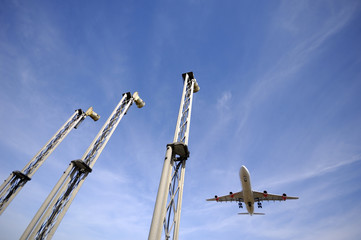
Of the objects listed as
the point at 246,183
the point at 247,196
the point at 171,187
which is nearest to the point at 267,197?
the point at 247,196

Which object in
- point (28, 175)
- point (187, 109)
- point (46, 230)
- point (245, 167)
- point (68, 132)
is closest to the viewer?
point (187, 109)

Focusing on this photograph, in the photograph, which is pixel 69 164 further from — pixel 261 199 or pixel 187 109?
pixel 261 199

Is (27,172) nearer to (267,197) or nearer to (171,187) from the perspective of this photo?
(171,187)

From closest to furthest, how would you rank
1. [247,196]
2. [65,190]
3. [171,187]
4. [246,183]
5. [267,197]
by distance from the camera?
[171,187]
[65,190]
[246,183]
[247,196]
[267,197]

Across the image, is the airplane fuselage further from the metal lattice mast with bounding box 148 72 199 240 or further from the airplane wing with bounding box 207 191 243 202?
the metal lattice mast with bounding box 148 72 199 240

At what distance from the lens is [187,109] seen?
1331 cm

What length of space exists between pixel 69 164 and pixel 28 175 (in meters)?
10.6

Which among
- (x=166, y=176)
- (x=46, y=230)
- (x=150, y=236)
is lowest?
(x=150, y=236)

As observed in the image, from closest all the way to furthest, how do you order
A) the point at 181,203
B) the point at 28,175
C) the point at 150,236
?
the point at 150,236, the point at 181,203, the point at 28,175

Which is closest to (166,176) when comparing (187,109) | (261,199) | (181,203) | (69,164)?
(181,203)

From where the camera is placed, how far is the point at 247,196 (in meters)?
37.6

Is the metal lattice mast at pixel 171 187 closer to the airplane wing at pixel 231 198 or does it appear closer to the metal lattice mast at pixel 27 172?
the metal lattice mast at pixel 27 172

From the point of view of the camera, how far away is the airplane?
114 ft

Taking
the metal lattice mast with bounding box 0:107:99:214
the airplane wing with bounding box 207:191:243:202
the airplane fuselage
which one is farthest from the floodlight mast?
the airplane wing with bounding box 207:191:243:202
